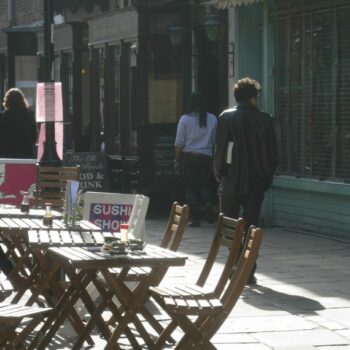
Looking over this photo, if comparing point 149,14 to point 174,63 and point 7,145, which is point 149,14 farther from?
point 7,145

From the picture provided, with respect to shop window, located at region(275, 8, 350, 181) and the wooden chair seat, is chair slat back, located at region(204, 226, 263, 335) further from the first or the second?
shop window, located at region(275, 8, 350, 181)

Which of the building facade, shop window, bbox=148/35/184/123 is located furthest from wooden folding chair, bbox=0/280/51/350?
shop window, bbox=148/35/184/123

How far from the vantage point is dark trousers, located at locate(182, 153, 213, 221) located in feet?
55.2

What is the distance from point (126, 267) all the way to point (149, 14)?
37.2 feet

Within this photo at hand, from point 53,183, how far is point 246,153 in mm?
2531

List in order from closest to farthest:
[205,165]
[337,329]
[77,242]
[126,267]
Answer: [126,267]
[77,242]
[337,329]
[205,165]

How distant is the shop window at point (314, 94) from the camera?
15.2 meters

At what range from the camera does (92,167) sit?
1748 centimetres

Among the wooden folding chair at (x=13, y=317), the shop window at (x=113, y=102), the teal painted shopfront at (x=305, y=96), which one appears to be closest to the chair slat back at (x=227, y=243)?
the wooden folding chair at (x=13, y=317)

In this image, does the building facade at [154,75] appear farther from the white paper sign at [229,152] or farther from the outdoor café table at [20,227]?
the outdoor café table at [20,227]

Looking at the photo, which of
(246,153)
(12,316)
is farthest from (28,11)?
(12,316)

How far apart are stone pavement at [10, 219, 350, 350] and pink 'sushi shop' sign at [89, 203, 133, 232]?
0.70 m

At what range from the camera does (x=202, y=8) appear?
18.5m

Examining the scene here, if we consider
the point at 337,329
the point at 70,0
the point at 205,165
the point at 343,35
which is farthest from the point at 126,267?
the point at 70,0
